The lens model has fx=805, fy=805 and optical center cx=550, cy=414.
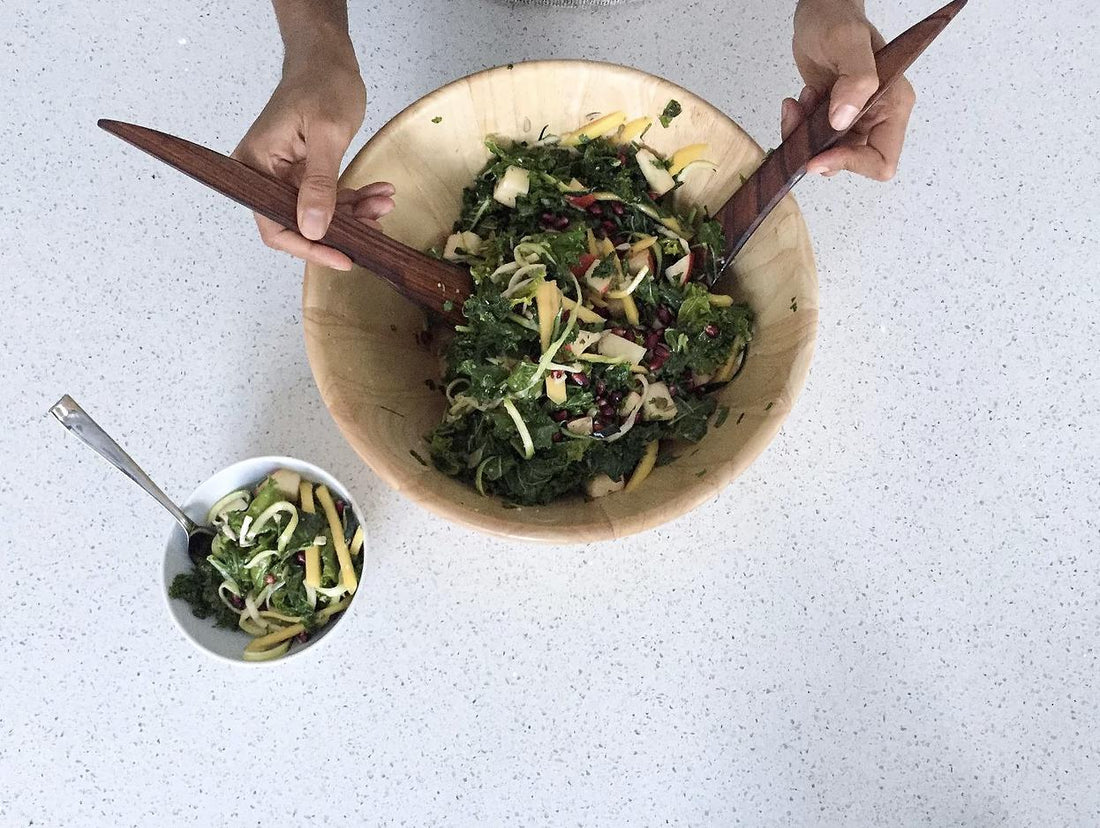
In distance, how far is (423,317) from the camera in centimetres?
116

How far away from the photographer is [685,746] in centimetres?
115

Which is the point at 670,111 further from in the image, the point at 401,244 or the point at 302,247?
the point at 302,247

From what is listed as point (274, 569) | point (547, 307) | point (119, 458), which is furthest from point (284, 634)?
point (547, 307)

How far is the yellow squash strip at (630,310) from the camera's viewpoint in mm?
1073

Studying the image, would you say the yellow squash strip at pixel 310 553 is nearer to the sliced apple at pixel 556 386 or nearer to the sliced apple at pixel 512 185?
the sliced apple at pixel 556 386

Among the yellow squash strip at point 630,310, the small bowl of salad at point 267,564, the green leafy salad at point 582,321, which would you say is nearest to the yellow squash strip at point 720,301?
the green leafy salad at point 582,321

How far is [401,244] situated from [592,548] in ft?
1.70

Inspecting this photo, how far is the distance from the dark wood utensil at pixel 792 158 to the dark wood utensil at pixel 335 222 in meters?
0.36

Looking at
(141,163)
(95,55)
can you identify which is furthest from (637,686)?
(95,55)

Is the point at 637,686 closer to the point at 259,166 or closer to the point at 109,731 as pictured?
the point at 109,731

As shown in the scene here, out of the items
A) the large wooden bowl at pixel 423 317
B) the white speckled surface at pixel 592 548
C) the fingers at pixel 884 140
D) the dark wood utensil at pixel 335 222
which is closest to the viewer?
the dark wood utensil at pixel 335 222

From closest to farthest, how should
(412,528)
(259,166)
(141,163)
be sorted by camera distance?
(259,166) → (412,528) → (141,163)

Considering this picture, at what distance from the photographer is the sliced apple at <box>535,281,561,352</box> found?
1004mm

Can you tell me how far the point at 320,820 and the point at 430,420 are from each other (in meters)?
0.58
